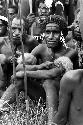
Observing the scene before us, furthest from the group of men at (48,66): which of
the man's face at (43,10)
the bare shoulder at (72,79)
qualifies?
the man's face at (43,10)

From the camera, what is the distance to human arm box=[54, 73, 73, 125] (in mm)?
2805

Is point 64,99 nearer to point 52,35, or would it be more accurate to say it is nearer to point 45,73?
point 45,73

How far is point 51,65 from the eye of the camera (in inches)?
164

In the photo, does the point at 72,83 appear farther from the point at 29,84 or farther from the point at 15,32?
the point at 15,32

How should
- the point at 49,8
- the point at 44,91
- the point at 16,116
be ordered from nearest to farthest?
1. the point at 16,116
2. the point at 44,91
3. the point at 49,8

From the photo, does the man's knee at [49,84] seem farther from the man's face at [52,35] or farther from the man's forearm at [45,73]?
the man's face at [52,35]

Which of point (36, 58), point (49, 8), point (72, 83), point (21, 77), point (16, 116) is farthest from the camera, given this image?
point (49, 8)

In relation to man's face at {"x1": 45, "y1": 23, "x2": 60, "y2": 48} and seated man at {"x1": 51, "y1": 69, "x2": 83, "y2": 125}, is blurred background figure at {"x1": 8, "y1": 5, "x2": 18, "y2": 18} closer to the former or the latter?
man's face at {"x1": 45, "y1": 23, "x2": 60, "y2": 48}

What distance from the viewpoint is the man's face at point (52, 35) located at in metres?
4.51

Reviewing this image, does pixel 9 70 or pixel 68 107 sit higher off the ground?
pixel 68 107

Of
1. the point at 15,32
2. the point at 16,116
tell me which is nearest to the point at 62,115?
the point at 16,116

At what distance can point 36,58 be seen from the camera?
15.5ft

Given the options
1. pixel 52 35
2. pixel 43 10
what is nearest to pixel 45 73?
pixel 52 35

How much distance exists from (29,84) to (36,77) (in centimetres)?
12
